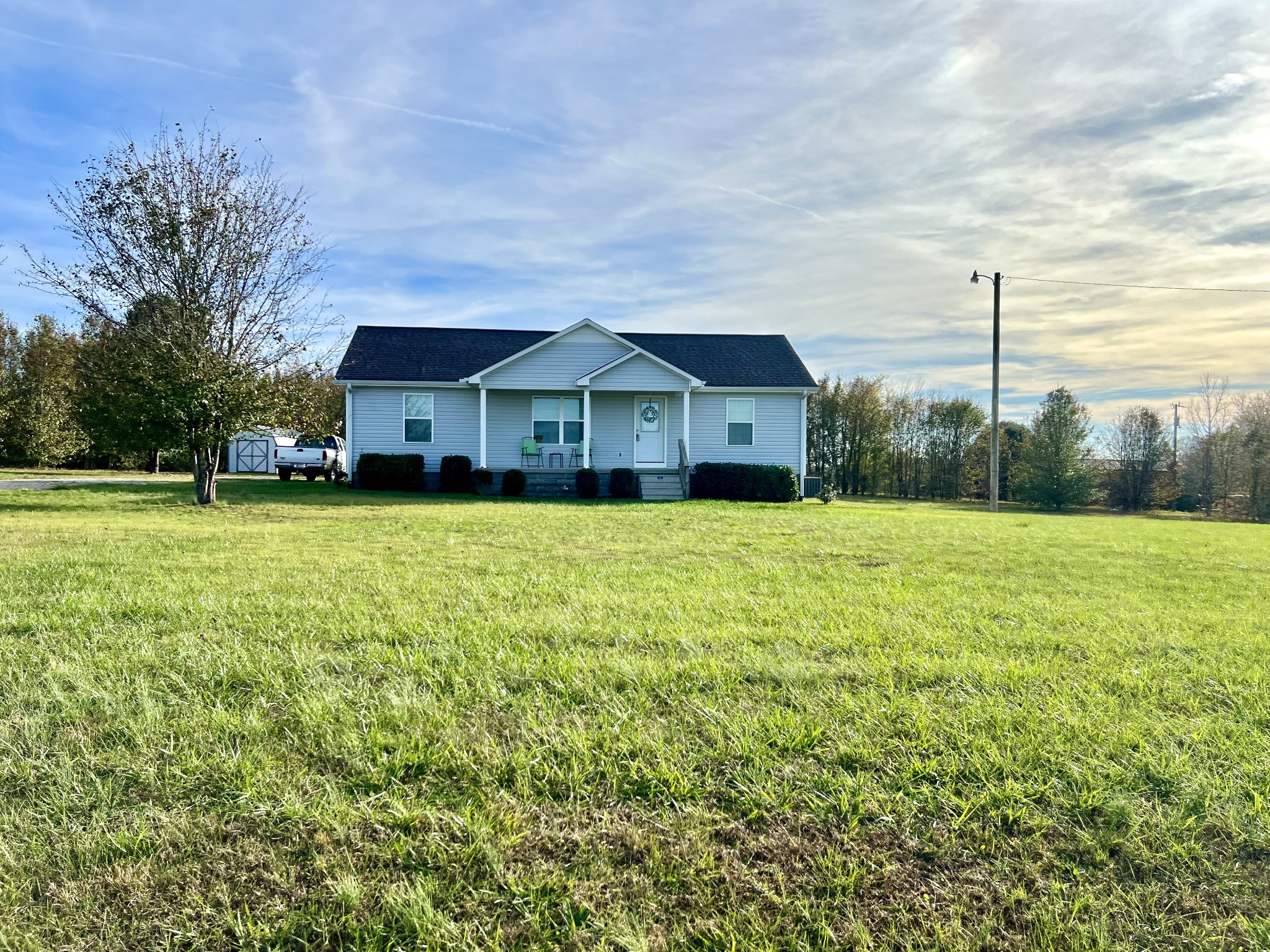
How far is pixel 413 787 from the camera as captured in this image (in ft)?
7.44

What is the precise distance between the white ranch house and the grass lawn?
16.2m

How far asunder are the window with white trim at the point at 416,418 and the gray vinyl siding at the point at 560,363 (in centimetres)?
240

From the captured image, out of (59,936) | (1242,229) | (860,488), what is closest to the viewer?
(59,936)

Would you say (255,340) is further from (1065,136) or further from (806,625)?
(1065,136)

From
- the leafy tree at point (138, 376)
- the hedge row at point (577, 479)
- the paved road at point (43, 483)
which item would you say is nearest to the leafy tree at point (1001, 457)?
the hedge row at point (577, 479)

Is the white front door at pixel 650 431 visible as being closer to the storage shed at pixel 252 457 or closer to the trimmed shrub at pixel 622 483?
the trimmed shrub at pixel 622 483

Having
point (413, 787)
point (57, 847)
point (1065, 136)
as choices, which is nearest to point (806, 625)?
point (413, 787)

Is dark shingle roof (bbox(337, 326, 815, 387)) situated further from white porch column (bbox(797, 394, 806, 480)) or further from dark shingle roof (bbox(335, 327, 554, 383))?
white porch column (bbox(797, 394, 806, 480))

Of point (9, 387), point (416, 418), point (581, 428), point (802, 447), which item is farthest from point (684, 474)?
point (9, 387)

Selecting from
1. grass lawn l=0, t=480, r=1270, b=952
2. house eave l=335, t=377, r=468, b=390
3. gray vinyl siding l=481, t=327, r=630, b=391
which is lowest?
grass lawn l=0, t=480, r=1270, b=952

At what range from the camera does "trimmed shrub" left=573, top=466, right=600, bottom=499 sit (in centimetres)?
1883

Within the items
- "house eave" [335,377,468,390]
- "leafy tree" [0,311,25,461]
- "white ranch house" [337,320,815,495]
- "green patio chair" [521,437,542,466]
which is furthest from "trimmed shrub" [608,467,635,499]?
"leafy tree" [0,311,25,461]

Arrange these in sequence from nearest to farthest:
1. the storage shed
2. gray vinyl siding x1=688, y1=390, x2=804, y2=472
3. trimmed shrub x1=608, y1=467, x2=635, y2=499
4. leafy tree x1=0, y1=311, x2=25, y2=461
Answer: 1. trimmed shrub x1=608, y1=467, x2=635, y2=499
2. gray vinyl siding x1=688, y1=390, x2=804, y2=472
3. leafy tree x1=0, y1=311, x2=25, y2=461
4. the storage shed

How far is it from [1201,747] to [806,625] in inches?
80.1
